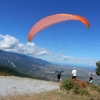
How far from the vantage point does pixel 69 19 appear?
14.2 metres

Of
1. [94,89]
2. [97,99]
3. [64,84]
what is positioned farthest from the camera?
[94,89]

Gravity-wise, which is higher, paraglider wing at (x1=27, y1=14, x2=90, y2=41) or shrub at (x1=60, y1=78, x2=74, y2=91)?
paraglider wing at (x1=27, y1=14, x2=90, y2=41)

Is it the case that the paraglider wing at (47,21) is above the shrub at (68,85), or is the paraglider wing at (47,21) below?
above

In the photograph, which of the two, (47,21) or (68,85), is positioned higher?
(47,21)

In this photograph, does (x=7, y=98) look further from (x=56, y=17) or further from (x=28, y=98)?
(x=56, y=17)

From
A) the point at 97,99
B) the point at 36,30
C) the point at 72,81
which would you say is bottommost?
the point at 97,99

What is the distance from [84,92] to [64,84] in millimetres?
1808

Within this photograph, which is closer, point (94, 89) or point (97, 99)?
point (97, 99)

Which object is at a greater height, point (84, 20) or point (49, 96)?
point (84, 20)

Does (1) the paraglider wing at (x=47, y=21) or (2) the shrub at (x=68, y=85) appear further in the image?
(2) the shrub at (x=68, y=85)

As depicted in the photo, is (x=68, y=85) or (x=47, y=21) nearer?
(x=47, y=21)

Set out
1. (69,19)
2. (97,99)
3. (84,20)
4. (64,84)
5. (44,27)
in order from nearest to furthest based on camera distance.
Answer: (84,20), (69,19), (44,27), (97,99), (64,84)

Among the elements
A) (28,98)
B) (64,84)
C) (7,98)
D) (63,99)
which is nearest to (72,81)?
(64,84)

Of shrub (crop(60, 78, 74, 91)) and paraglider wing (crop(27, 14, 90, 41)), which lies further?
shrub (crop(60, 78, 74, 91))
